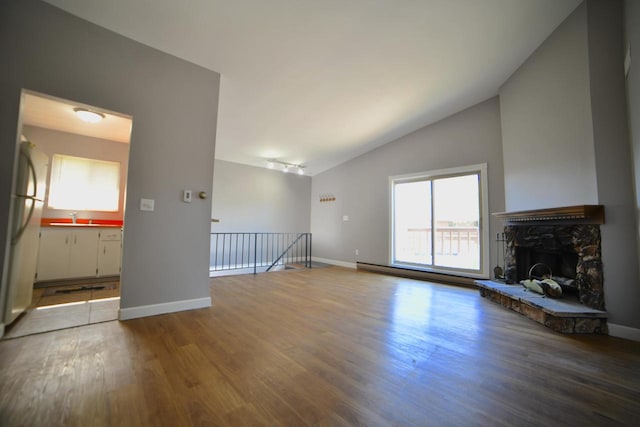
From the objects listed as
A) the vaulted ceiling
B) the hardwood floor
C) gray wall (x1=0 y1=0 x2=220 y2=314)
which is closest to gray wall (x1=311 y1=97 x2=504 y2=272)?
the vaulted ceiling

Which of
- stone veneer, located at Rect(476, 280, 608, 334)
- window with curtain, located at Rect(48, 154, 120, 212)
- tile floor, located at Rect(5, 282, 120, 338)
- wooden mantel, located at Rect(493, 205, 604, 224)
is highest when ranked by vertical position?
window with curtain, located at Rect(48, 154, 120, 212)

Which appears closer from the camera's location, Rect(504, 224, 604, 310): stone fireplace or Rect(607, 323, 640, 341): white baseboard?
Rect(607, 323, 640, 341): white baseboard

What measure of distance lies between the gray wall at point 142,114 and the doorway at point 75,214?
34 centimetres

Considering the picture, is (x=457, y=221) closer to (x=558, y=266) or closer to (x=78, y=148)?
(x=558, y=266)

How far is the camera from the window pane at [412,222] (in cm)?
518

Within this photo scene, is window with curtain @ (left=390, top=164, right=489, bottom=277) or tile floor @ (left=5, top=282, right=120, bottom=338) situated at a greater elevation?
window with curtain @ (left=390, top=164, right=489, bottom=277)

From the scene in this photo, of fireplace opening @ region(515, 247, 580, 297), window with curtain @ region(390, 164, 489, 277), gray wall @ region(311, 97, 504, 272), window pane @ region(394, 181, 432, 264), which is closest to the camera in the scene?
fireplace opening @ region(515, 247, 580, 297)

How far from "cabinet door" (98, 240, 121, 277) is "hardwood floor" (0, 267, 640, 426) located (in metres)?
2.29

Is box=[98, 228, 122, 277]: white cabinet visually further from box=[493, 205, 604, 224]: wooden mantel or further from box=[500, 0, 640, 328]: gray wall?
box=[500, 0, 640, 328]: gray wall

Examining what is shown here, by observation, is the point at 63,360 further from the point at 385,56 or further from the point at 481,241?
the point at 481,241

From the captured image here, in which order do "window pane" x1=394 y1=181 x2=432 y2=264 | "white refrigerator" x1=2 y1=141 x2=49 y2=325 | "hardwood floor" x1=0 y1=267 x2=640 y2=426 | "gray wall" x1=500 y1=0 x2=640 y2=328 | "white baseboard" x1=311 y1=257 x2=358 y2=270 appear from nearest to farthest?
"hardwood floor" x1=0 y1=267 x2=640 y2=426
"white refrigerator" x1=2 y1=141 x2=49 y2=325
"gray wall" x1=500 y1=0 x2=640 y2=328
"window pane" x1=394 y1=181 x2=432 y2=264
"white baseboard" x1=311 y1=257 x2=358 y2=270

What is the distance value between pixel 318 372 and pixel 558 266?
3733mm

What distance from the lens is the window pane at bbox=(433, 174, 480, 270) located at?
4.50m

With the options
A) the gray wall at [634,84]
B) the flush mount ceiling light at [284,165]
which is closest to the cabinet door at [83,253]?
the flush mount ceiling light at [284,165]
